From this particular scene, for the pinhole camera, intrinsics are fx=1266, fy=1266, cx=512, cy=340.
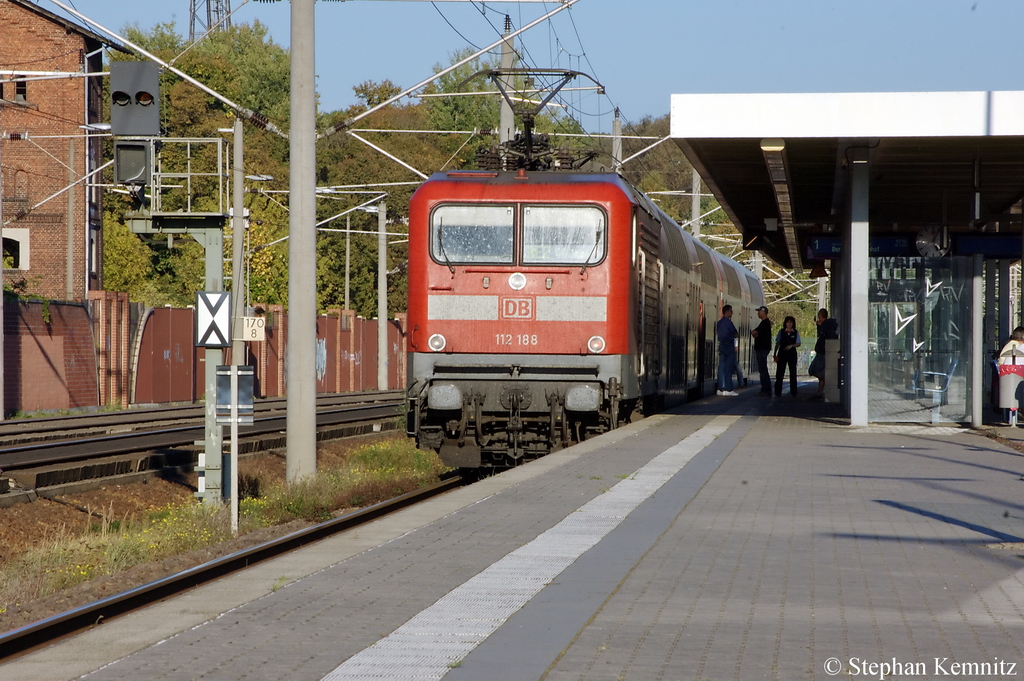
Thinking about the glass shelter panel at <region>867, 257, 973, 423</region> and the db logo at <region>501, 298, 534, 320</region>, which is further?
the glass shelter panel at <region>867, 257, 973, 423</region>

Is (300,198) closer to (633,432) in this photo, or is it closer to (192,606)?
(633,432)

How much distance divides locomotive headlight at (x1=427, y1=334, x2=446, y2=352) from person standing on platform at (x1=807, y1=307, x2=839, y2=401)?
12.3 metres

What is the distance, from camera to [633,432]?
53.2ft

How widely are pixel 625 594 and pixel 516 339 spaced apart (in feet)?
26.0

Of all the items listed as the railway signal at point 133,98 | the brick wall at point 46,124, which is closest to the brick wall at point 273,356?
the brick wall at point 46,124

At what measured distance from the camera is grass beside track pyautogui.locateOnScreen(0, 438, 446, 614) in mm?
9547

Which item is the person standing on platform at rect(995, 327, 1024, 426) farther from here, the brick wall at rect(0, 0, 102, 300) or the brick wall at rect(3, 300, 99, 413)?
the brick wall at rect(0, 0, 102, 300)

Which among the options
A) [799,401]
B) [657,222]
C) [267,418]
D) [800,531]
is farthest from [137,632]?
[799,401]

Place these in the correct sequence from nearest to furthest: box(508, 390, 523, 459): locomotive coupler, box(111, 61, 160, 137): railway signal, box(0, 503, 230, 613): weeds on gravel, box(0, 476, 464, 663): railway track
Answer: box(0, 476, 464, 663): railway track < box(0, 503, 230, 613): weeds on gravel < box(111, 61, 160, 137): railway signal < box(508, 390, 523, 459): locomotive coupler

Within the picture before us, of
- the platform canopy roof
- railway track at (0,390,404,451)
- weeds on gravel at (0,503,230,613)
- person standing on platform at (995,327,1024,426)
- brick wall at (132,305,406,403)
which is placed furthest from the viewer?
brick wall at (132,305,406,403)

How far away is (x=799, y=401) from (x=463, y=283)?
1388cm

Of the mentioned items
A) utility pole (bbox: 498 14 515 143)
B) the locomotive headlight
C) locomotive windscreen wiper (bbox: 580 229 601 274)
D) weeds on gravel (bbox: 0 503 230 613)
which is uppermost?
utility pole (bbox: 498 14 515 143)

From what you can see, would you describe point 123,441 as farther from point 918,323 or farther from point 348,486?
point 918,323

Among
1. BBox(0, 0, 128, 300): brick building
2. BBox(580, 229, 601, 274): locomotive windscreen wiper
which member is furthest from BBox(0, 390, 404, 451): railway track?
BBox(0, 0, 128, 300): brick building
